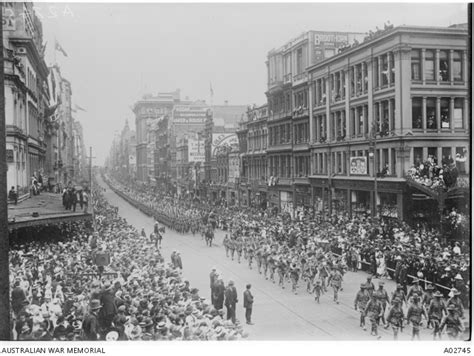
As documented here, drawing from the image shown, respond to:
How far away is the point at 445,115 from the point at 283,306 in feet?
42.2

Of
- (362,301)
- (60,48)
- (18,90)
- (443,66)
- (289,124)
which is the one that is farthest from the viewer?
(289,124)

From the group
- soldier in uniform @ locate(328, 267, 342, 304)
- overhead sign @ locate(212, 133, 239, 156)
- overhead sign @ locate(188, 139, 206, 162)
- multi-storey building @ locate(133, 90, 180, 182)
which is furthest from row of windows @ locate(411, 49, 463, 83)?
multi-storey building @ locate(133, 90, 180, 182)

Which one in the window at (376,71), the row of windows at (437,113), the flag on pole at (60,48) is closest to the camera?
the flag on pole at (60,48)

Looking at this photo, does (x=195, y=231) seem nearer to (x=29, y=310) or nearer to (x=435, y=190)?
(x=435, y=190)

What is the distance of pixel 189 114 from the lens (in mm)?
83875

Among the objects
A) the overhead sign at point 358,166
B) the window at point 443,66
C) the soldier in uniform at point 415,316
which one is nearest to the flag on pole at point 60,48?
the soldier in uniform at point 415,316

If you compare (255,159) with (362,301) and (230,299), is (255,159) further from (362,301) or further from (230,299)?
(362,301)

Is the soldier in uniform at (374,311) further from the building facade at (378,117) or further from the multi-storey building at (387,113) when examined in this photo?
the multi-storey building at (387,113)

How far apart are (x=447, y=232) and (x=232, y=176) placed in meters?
34.8

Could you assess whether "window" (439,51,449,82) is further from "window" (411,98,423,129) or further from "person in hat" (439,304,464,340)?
"person in hat" (439,304,464,340)

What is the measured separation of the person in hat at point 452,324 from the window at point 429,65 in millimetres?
15027

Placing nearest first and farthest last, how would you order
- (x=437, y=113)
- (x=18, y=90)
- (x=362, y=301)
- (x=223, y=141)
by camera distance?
(x=362, y=301) → (x=18, y=90) → (x=437, y=113) → (x=223, y=141)

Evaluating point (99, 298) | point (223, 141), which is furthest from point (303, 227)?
point (223, 141)

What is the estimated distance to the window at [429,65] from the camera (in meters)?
26.8
